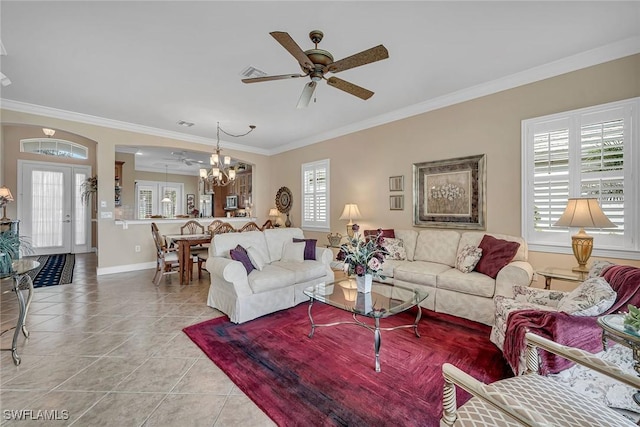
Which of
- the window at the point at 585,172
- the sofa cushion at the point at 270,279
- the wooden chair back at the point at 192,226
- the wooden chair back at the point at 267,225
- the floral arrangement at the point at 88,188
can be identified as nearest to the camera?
the window at the point at 585,172

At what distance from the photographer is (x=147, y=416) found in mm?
1720

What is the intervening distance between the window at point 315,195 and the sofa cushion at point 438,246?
2.34 metres

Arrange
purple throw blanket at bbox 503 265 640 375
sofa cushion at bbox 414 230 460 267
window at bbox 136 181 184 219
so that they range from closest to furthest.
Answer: purple throw blanket at bbox 503 265 640 375 < sofa cushion at bbox 414 230 460 267 < window at bbox 136 181 184 219

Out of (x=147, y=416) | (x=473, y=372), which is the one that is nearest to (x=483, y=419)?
(x=473, y=372)

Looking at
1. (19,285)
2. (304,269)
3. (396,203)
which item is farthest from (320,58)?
(19,285)

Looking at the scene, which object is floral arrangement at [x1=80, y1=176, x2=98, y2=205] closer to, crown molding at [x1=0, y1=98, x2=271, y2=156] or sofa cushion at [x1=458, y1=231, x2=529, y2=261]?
crown molding at [x1=0, y1=98, x2=271, y2=156]

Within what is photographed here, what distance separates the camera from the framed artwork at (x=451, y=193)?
3.78 m

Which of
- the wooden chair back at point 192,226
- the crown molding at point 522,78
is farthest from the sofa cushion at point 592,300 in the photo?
the wooden chair back at point 192,226

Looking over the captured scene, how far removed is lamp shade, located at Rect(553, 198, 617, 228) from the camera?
8.24 feet

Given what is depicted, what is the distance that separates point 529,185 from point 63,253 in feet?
34.8

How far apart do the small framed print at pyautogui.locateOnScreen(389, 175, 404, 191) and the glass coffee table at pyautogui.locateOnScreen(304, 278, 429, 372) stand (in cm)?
211

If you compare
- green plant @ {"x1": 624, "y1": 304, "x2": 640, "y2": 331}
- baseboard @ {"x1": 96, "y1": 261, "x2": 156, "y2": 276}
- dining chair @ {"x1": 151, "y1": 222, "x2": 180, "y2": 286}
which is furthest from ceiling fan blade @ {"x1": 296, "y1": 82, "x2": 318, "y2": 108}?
baseboard @ {"x1": 96, "y1": 261, "x2": 156, "y2": 276}

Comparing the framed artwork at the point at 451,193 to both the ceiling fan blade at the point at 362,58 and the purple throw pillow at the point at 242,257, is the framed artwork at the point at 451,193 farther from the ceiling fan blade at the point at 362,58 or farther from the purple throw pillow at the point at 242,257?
the purple throw pillow at the point at 242,257

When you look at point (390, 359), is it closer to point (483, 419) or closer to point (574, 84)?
point (483, 419)
